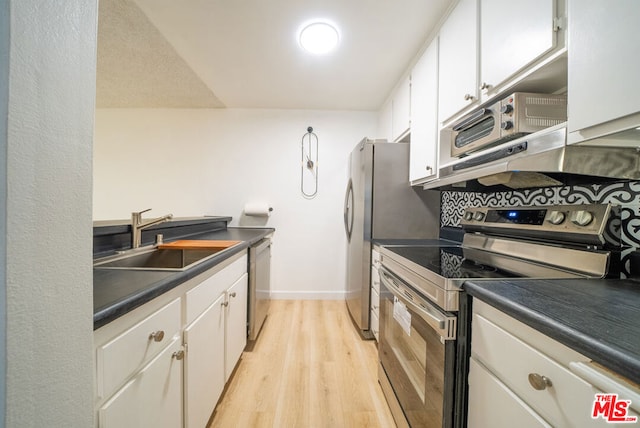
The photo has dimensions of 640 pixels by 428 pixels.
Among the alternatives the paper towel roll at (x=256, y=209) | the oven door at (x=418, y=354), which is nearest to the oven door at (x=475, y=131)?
the oven door at (x=418, y=354)

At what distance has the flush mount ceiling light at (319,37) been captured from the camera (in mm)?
1642

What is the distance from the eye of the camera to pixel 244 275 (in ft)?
5.68

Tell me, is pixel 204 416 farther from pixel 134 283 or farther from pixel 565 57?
pixel 565 57

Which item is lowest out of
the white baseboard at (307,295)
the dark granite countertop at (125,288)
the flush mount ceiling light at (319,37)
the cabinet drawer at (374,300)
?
the white baseboard at (307,295)

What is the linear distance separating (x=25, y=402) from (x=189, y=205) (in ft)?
9.76

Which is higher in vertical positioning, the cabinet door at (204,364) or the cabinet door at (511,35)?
the cabinet door at (511,35)

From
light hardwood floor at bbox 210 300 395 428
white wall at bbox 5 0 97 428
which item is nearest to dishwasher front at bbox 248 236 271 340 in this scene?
light hardwood floor at bbox 210 300 395 428

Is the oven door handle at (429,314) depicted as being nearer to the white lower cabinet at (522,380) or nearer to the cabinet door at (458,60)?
the white lower cabinet at (522,380)

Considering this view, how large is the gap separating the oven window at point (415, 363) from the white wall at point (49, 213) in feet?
3.21

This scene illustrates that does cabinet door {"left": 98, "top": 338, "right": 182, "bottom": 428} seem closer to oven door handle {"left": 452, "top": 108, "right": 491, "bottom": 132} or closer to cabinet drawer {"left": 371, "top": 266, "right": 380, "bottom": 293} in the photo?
cabinet drawer {"left": 371, "top": 266, "right": 380, "bottom": 293}

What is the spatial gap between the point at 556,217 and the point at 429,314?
692 mm

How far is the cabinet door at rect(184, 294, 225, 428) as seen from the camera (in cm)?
94

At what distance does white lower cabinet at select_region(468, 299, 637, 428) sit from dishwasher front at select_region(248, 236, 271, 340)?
149 centimetres

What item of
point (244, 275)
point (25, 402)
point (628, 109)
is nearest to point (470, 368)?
point (628, 109)
